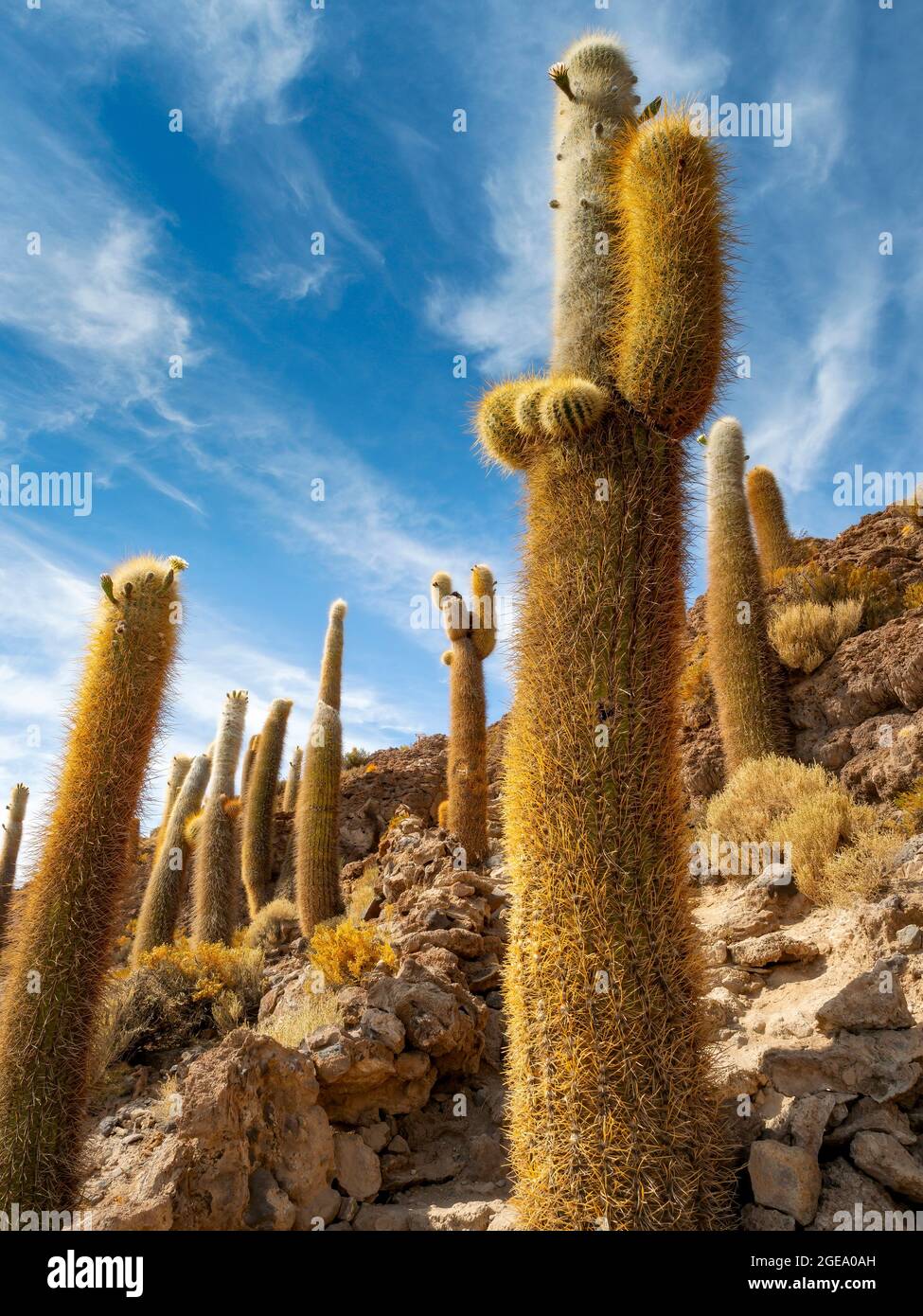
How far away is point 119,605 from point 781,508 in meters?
11.3

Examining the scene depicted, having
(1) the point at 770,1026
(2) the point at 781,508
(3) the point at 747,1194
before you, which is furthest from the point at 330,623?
(3) the point at 747,1194

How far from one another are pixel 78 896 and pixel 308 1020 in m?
2.13

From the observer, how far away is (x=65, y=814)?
5.52m

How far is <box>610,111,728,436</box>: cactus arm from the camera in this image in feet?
14.2

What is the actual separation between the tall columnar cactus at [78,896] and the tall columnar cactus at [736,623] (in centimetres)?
662

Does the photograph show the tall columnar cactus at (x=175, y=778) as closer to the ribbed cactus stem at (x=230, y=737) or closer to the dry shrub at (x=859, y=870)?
the ribbed cactus stem at (x=230, y=737)

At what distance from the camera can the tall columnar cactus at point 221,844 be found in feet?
40.9

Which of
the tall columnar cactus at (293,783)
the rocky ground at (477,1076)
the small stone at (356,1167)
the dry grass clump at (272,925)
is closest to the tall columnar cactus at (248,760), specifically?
the tall columnar cactus at (293,783)

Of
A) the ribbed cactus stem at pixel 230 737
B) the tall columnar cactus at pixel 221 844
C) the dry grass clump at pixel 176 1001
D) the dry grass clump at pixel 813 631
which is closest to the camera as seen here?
the dry grass clump at pixel 176 1001

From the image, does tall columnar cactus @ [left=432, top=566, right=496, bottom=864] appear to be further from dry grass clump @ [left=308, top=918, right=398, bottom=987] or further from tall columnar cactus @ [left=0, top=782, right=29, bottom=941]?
tall columnar cactus @ [left=0, top=782, right=29, bottom=941]

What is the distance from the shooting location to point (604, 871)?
3.82 metres

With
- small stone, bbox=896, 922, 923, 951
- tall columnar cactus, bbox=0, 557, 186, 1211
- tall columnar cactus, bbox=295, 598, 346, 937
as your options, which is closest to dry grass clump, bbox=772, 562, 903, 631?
small stone, bbox=896, 922, 923, 951

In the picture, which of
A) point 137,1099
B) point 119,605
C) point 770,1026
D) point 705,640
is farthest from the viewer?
point 705,640
